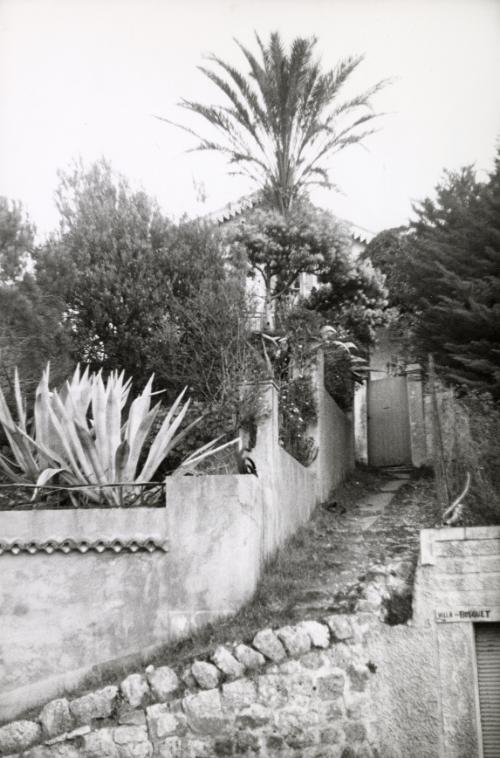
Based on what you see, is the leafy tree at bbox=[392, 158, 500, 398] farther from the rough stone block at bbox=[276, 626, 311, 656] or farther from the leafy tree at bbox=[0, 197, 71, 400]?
the leafy tree at bbox=[0, 197, 71, 400]

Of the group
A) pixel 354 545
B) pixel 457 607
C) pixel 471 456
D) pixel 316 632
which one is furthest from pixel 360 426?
pixel 316 632

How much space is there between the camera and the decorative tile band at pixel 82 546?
7.66 metres

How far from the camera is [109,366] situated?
40.5 feet

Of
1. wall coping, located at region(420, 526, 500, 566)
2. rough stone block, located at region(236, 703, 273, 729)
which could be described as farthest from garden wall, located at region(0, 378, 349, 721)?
wall coping, located at region(420, 526, 500, 566)

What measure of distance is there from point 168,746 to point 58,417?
4.00 m

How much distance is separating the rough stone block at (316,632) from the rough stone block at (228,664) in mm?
664

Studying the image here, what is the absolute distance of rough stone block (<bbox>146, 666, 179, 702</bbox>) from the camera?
6.65 metres

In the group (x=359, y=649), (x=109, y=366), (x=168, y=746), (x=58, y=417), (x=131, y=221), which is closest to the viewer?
(x=168, y=746)

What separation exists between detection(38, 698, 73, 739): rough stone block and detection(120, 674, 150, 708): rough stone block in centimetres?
56

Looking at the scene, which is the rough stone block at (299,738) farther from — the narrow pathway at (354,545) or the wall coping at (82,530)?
the wall coping at (82,530)

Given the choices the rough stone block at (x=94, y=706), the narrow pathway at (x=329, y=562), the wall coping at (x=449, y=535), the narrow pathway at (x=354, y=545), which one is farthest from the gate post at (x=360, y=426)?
the rough stone block at (x=94, y=706)

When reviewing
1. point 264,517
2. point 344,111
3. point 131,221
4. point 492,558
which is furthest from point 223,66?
point 492,558

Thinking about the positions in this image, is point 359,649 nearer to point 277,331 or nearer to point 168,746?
point 168,746

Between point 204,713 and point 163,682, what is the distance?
0.46 metres
